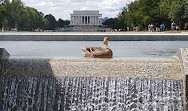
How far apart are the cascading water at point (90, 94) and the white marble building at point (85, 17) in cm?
10795

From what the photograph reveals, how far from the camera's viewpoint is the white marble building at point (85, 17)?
114688 mm

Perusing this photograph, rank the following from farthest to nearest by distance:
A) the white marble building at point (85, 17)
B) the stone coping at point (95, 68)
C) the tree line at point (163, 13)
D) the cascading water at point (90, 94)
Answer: the white marble building at point (85, 17)
the tree line at point (163, 13)
the stone coping at point (95, 68)
the cascading water at point (90, 94)

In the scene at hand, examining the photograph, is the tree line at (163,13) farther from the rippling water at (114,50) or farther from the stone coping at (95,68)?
the stone coping at (95,68)

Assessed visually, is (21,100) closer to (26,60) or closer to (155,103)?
(26,60)

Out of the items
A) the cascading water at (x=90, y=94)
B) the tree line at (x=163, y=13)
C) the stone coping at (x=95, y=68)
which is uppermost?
the tree line at (x=163, y=13)

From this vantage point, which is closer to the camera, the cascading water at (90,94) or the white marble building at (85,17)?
the cascading water at (90,94)

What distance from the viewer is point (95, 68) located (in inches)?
300

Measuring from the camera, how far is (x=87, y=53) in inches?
406

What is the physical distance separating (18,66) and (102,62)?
6.38 ft

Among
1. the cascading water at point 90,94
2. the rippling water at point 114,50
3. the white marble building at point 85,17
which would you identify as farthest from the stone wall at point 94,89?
the white marble building at point 85,17

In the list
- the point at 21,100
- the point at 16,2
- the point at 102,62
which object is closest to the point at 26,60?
the point at 21,100

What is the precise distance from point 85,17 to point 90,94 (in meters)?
110

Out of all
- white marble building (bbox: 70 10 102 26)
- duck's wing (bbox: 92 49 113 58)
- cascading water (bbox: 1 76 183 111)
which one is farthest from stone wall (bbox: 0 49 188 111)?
white marble building (bbox: 70 10 102 26)

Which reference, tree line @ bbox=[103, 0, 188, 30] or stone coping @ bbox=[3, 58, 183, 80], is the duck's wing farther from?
tree line @ bbox=[103, 0, 188, 30]
